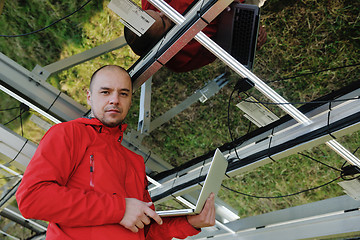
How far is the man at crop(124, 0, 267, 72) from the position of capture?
2328 mm

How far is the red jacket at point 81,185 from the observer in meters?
1.38

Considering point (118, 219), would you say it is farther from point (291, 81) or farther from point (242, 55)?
point (291, 81)

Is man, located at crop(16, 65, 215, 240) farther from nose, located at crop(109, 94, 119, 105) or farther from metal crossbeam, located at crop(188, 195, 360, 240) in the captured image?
metal crossbeam, located at crop(188, 195, 360, 240)

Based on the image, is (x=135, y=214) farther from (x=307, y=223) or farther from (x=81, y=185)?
(x=307, y=223)

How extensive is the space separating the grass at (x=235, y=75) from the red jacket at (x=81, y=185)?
2019mm

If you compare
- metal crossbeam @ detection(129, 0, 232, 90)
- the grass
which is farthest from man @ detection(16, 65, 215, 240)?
the grass

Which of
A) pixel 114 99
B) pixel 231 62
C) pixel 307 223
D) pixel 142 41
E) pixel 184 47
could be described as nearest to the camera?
pixel 114 99

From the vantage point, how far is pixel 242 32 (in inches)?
94.8

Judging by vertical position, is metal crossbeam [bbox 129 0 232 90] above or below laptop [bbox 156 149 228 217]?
above

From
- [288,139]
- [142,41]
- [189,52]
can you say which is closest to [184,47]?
[189,52]

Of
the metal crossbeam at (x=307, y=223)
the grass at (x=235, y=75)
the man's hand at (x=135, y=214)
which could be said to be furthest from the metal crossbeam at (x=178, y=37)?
the metal crossbeam at (x=307, y=223)

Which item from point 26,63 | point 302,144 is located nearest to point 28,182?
point 302,144

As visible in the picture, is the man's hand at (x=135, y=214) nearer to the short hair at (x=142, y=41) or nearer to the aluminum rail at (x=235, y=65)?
the aluminum rail at (x=235, y=65)

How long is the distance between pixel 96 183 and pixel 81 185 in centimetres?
5
